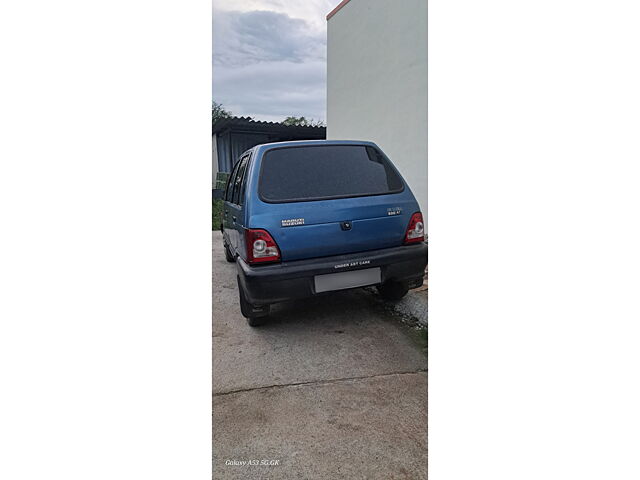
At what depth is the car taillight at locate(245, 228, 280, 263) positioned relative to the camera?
1.97 m

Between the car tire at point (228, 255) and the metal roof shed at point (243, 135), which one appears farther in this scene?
the car tire at point (228, 255)

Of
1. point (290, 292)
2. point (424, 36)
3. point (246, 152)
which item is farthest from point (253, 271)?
point (424, 36)

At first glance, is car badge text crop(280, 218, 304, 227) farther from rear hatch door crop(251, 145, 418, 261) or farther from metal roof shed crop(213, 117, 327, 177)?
metal roof shed crop(213, 117, 327, 177)

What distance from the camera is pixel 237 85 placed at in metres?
1.60

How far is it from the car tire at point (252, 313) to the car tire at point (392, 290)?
1.93 ft

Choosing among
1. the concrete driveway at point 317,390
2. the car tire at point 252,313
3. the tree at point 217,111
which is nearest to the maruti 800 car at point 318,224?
the car tire at point 252,313

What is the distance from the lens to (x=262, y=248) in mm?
1980

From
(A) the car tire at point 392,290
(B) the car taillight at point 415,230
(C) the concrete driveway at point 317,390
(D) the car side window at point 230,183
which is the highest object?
(D) the car side window at point 230,183

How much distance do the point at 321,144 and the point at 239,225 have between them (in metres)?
0.59

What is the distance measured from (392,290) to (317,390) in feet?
2.22

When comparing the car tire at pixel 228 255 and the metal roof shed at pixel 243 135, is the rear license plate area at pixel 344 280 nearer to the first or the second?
the car tire at pixel 228 255

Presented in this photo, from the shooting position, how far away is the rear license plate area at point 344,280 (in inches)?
76.3

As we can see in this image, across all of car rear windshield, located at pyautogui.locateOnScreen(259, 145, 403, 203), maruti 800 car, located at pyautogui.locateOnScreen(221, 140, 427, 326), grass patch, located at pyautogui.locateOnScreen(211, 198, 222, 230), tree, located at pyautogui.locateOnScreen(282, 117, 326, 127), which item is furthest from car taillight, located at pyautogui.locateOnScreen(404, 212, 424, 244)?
grass patch, located at pyautogui.locateOnScreen(211, 198, 222, 230)
